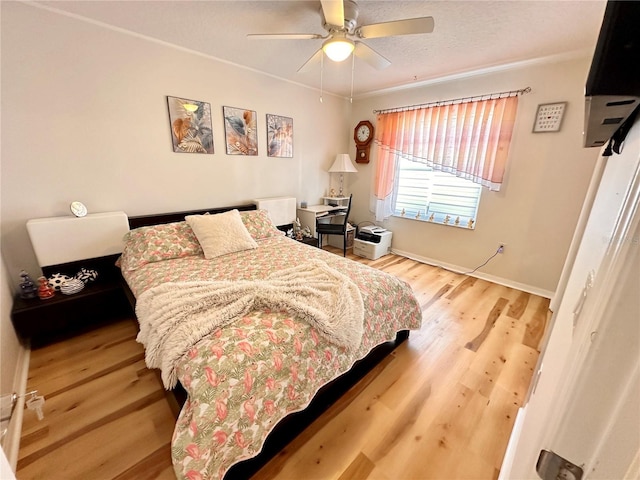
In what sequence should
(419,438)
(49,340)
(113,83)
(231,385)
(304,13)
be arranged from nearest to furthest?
(231,385)
(419,438)
(304,13)
(49,340)
(113,83)

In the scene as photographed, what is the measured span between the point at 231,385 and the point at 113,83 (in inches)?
105

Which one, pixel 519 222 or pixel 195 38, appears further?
pixel 519 222

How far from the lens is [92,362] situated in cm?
181

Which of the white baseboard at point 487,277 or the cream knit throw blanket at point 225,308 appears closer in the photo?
the cream knit throw blanket at point 225,308

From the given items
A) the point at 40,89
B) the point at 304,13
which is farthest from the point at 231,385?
the point at 40,89

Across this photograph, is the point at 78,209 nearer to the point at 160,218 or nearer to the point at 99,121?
the point at 160,218

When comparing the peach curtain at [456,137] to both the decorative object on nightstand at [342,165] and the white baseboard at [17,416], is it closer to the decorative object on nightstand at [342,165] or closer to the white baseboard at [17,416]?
the decorative object on nightstand at [342,165]

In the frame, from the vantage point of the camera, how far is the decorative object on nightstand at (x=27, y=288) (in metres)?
1.89

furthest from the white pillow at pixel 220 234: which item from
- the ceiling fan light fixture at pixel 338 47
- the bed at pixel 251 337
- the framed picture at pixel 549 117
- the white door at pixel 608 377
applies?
the framed picture at pixel 549 117

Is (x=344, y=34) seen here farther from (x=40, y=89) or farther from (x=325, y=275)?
(x=40, y=89)

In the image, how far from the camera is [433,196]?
3533 mm

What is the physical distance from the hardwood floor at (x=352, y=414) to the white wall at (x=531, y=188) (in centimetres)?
99

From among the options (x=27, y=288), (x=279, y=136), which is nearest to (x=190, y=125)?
(x=279, y=136)

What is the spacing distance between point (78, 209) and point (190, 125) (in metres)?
1.27
